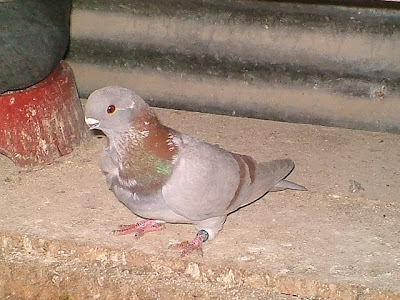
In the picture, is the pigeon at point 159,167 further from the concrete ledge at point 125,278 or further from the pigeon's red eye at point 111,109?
the concrete ledge at point 125,278

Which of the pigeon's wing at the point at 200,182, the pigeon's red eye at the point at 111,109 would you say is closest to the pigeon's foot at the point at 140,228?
the pigeon's wing at the point at 200,182

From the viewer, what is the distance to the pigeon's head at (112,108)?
93.7 inches

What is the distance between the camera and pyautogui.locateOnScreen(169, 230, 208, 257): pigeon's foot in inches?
104

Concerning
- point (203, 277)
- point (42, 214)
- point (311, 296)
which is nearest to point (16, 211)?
point (42, 214)

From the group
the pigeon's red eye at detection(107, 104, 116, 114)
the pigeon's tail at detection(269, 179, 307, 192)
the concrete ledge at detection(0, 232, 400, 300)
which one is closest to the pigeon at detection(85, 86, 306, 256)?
the pigeon's red eye at detection(107, 104, 116, 114)

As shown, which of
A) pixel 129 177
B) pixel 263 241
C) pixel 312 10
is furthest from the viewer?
pixel 312 10

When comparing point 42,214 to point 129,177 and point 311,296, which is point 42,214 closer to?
point 129,177

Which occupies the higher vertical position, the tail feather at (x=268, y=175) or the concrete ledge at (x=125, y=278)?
the tail feather at (x=268, y=175)

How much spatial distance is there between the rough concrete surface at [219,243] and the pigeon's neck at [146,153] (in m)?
0.35

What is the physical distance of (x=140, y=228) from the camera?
2.78 meters

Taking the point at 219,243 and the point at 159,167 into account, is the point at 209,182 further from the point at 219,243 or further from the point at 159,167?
the point at 219,243

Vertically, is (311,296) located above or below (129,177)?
below

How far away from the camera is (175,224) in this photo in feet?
9.43

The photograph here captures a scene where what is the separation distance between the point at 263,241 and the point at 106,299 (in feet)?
2.20
